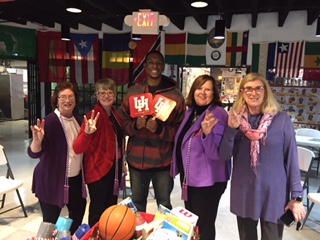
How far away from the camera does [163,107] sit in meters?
2.14

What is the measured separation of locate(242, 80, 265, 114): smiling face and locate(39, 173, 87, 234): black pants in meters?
1.39

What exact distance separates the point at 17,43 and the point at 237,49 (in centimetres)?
544

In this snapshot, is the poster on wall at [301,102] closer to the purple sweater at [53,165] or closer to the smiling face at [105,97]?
the smiling face at [105,97]

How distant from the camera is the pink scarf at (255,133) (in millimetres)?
1692

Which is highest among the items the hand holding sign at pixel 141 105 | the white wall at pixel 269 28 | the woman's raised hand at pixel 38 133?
the white wall at pixel 269 28

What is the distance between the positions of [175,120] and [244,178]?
2.45 feet

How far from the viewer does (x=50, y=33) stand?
24.7 ft

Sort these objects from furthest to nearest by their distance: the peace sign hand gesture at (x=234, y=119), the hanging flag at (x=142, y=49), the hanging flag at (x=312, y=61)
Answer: the hanging flag at (x=142, y=49) → the hanging flag at (x=312, y=61) → the peace sign hand gesture at (x=234, y=119)

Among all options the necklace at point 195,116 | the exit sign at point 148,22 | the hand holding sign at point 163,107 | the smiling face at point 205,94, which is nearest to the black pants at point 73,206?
the hand holding sign at point 163,107

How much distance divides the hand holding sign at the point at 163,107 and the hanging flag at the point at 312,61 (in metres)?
5.32

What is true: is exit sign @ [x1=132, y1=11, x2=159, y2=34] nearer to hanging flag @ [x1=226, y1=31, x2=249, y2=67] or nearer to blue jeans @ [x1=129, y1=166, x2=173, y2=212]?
blue jeans @ [x1=129, y1=166, x2=173, y2=212]

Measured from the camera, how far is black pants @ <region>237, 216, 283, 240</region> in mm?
1800

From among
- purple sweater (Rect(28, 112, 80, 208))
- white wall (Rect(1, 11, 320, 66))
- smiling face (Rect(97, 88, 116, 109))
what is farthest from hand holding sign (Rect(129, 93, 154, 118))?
white wall (Rect(1, 11, 320, 66))

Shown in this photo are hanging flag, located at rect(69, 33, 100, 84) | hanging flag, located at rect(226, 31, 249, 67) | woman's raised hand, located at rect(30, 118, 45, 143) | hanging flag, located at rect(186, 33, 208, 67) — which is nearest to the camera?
woman's raised hand, located at rect(30, 118, 45, 143)
